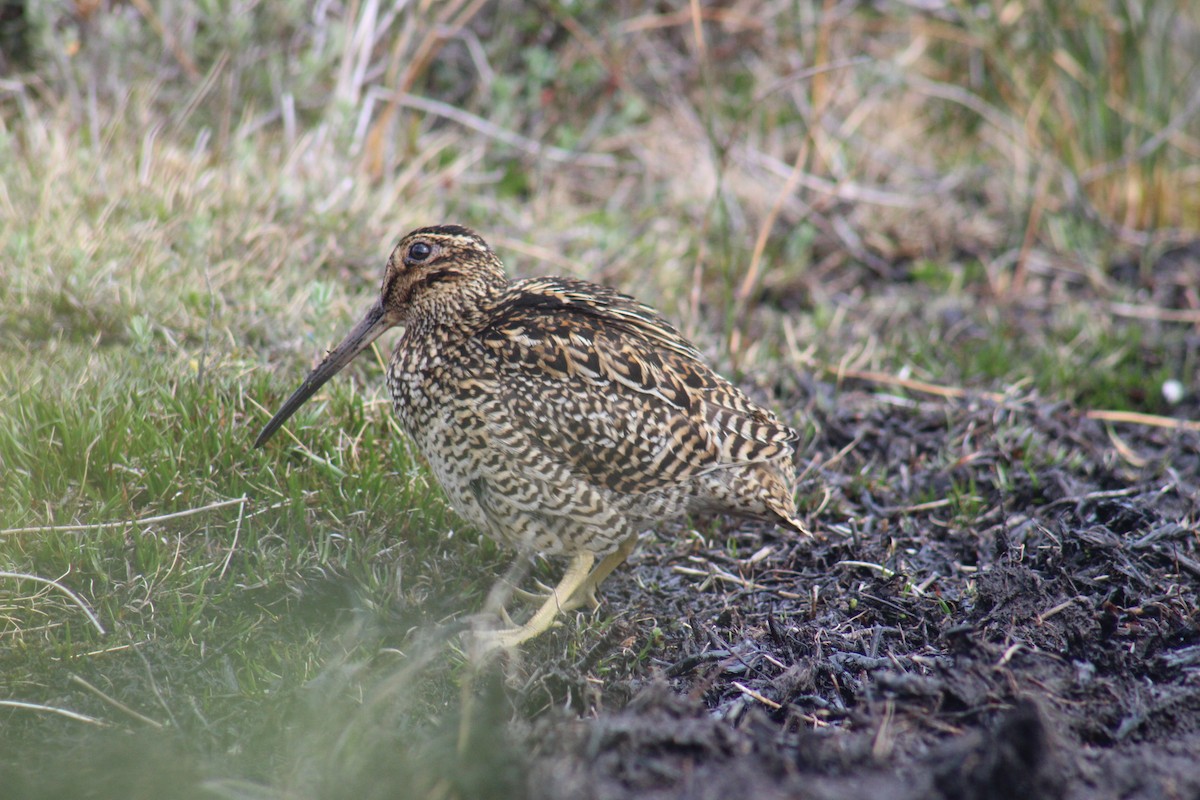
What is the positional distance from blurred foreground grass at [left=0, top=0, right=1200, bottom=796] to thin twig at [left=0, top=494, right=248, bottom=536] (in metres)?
0.02

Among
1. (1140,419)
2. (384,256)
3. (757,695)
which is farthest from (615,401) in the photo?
(1140,419)

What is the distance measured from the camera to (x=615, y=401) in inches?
136

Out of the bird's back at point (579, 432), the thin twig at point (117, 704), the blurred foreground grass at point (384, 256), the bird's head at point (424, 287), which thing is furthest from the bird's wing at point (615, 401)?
the thin twig at point (117, 704)

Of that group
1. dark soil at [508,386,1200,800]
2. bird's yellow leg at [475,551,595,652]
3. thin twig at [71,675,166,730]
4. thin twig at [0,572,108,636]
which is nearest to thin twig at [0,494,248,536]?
thin twig at [0,572,108,636]

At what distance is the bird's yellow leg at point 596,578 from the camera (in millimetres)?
3676

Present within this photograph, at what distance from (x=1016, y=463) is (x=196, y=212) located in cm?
344

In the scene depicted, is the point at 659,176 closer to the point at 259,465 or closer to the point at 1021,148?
the point at 1021,148

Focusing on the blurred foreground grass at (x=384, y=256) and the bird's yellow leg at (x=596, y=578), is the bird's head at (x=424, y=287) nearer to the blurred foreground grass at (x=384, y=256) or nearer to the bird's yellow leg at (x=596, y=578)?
the blurred foreground grass at (x=384, y=256)

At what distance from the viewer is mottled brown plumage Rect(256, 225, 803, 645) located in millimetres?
3402

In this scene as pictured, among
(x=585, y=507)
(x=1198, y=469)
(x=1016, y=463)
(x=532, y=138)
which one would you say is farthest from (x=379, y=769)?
(x=532, y=138)

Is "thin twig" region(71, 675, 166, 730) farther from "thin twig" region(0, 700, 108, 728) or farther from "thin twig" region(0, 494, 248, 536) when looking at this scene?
"thin twig" region(0, 494, 248, 536)

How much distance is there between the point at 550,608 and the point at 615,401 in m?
0.66

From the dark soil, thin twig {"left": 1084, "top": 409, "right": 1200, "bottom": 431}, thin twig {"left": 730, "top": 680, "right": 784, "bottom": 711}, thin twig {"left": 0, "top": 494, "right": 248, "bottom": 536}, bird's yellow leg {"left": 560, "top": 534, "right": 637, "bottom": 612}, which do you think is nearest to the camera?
the dark soil

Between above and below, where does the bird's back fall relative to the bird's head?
below
